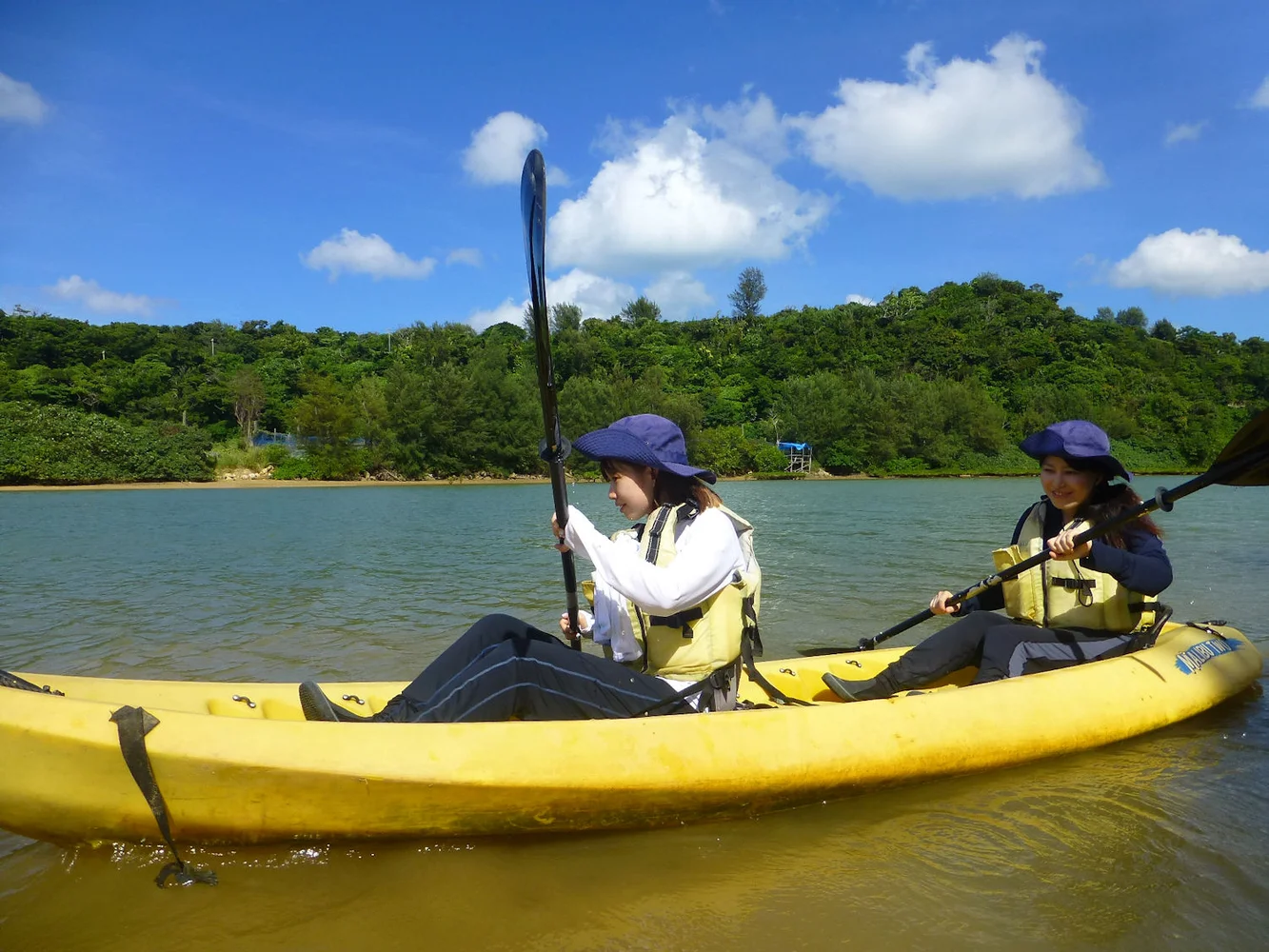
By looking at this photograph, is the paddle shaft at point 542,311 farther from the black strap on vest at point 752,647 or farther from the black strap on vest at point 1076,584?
the black strap on vest at point 1076,584

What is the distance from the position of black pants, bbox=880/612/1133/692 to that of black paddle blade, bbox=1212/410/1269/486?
3.32 feet

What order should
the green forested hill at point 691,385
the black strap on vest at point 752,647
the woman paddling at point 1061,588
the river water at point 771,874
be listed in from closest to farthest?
the river water at point 771,874, the black strap on vest at point 752,647, the woman paddling at point 1061,588, the green forested hill at point 691,385

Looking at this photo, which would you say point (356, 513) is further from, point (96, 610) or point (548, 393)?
point (548, 393)

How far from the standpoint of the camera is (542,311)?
3.73 m

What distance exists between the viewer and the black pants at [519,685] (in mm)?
3039

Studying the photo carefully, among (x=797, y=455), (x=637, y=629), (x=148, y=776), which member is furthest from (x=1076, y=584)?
(x=797, y=455)

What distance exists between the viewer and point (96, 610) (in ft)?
26.8

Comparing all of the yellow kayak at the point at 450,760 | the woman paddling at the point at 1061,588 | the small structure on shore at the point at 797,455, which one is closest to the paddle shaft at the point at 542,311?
the yellow kayak at the point at 450,760

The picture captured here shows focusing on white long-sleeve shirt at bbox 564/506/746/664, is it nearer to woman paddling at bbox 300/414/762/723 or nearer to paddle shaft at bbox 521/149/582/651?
woman paddling at bbox 300/414/762/723

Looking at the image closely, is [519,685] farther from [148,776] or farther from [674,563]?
[148,776]

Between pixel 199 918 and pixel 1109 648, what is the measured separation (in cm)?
402

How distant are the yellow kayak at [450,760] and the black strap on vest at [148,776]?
2 centimetres

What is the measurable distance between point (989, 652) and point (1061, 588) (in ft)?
1.54

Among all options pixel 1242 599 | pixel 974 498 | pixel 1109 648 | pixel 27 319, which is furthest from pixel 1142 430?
pixel 27 319
